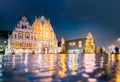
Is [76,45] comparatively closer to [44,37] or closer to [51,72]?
[44,37]

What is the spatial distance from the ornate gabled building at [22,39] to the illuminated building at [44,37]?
7.58 ft

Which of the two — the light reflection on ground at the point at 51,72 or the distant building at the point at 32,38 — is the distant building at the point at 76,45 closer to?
the distant building at the point at 32,38

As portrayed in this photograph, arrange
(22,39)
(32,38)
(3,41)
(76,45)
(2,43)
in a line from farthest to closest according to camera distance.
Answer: (76,45), (32,38), (3,41), (2,43), (22,39)

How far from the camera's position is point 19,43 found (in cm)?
6950

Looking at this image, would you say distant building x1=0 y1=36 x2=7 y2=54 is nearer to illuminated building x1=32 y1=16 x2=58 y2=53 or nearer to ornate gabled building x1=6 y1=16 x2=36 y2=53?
ornate gabled building x1=6 y1=16 x2=36 y2=53

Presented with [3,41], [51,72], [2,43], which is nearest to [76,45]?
[3,41]

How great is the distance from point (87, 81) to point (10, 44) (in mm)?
64147

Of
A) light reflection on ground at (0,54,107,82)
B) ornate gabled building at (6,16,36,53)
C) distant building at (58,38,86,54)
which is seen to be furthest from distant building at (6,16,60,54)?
light reflection on ground at (0,54,107,82)

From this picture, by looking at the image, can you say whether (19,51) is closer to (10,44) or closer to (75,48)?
(10,44)

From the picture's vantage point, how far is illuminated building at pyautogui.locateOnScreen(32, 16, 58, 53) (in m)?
74.8

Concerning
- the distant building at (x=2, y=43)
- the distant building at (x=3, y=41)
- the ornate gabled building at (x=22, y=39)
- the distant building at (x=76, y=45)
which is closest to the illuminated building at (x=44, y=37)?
the ornate gabled building at (x=22, y=39)

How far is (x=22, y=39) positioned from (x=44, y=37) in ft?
28.7

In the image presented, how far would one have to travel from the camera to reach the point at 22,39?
70.4m

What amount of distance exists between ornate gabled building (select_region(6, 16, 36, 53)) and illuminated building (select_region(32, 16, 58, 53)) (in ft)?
7.58
